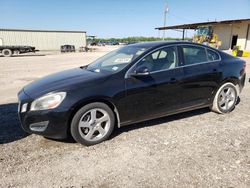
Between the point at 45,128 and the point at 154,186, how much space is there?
1.77 metres

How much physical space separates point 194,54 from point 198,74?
0.43 m

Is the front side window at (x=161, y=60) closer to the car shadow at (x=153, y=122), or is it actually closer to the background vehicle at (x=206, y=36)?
the car shadow at (x=153, y=122)

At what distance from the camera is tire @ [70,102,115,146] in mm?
3340

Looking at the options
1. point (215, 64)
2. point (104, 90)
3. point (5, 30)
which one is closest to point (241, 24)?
point (215, 64)

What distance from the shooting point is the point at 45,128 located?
3240 mm

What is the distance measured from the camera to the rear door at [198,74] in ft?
13.8

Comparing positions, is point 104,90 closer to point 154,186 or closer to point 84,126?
point 84,126

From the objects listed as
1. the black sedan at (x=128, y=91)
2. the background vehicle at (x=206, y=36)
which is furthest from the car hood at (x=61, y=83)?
the background vehicle at (x=206, y=36)

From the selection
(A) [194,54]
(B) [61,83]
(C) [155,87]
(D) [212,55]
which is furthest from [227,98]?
(B) [61,83]

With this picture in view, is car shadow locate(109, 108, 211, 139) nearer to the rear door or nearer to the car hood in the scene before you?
the rear door

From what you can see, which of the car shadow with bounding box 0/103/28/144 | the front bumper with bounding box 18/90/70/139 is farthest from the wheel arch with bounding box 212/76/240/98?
the car shadow with bounding box 0/103/28/144

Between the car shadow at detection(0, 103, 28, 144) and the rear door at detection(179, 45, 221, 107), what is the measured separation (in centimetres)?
312

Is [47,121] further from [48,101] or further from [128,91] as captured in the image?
[128,91]

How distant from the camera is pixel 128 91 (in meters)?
3.61
